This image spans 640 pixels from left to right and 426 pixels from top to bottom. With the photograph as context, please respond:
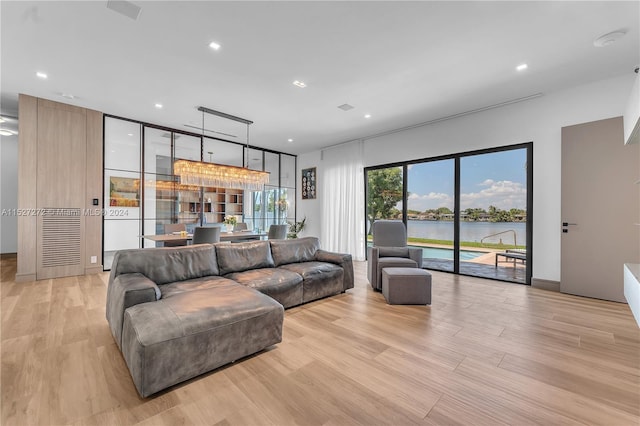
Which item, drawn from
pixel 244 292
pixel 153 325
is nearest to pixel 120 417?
pixel 153 325

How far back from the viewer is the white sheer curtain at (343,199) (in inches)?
257

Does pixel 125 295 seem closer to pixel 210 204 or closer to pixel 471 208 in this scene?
pixel 210 204

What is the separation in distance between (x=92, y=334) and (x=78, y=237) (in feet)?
10.3

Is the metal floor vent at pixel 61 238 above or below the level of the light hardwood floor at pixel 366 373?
above

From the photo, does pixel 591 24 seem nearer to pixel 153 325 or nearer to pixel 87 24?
pixel 153 325

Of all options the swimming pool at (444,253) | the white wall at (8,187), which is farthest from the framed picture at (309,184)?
the white wall at (8,187)

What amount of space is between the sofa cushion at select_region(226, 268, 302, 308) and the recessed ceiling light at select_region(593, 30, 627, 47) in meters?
4.10

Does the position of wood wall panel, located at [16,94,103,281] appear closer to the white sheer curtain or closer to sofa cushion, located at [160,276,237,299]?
sofa cushion, located at [160,276,237,299]

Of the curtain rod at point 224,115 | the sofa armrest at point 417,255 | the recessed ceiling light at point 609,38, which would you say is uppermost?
the curtain rod at point 224,115

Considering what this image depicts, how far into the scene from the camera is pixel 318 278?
343cm

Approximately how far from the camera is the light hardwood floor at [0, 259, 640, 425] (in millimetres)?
1503

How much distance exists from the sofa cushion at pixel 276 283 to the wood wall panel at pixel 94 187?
3.47 metres

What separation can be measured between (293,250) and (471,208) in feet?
11.2

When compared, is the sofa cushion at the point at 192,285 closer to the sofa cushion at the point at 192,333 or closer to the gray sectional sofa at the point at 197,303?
the gray sectional sofa at the point at 197,303
